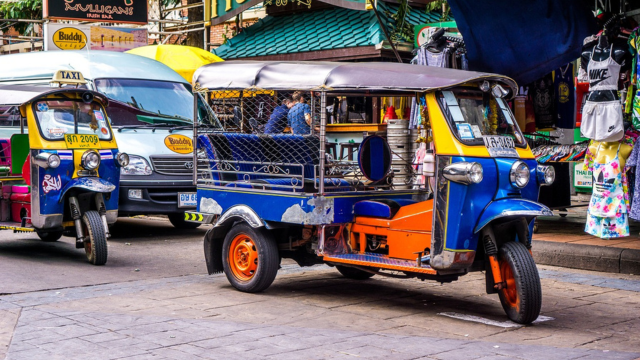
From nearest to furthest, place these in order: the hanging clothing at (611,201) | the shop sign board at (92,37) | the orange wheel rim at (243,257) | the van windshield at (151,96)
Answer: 1. the orange wheel rim at (243,257)
2. the hanging clothing at (611,201)
3. the van windshield at (151,96)
4. the shop sign board at (92,37)

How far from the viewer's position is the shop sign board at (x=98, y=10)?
18406mm

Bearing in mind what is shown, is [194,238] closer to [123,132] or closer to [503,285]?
[123,132]

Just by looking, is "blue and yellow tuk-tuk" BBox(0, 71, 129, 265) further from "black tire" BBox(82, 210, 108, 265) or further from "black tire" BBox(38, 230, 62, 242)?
"black tire" BBox(38, 230, 62, 242)

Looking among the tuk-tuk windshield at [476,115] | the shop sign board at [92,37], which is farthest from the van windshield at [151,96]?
the shop sign board at [92,37]

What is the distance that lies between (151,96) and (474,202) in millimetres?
6712

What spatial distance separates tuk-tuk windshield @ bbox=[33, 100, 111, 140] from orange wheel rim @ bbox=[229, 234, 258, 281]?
8.95 feet

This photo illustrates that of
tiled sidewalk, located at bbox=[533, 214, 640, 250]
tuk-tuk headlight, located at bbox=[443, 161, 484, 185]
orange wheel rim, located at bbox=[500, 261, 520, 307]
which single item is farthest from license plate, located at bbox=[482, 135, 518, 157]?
tiled sidewalk, located at bbox=[533, 214, 640, 250]

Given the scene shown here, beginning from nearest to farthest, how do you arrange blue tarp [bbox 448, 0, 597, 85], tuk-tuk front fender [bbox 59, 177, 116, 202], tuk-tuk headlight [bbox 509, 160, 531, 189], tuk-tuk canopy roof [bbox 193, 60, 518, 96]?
tuk-tuk headlight [bbox 509, 160, 531, 189] → tuk-tuk canopy roof [bbox 193, 60, 518, 96] → tuk-tuk front fender [bbox 59, 177, 116, 202] → blue tarp [bbox 448, 0, 597, 85]

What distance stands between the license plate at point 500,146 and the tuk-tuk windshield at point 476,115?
5 cm

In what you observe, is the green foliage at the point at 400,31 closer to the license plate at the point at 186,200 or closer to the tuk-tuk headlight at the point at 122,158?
the license plate at the point at 186,200

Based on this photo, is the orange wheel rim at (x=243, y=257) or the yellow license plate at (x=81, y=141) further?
the yellow license plate at (x=81, y=141)

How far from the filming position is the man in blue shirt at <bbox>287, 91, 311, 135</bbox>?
7.93 m

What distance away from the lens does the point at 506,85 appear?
20.8 ft

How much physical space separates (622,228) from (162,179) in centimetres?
574
